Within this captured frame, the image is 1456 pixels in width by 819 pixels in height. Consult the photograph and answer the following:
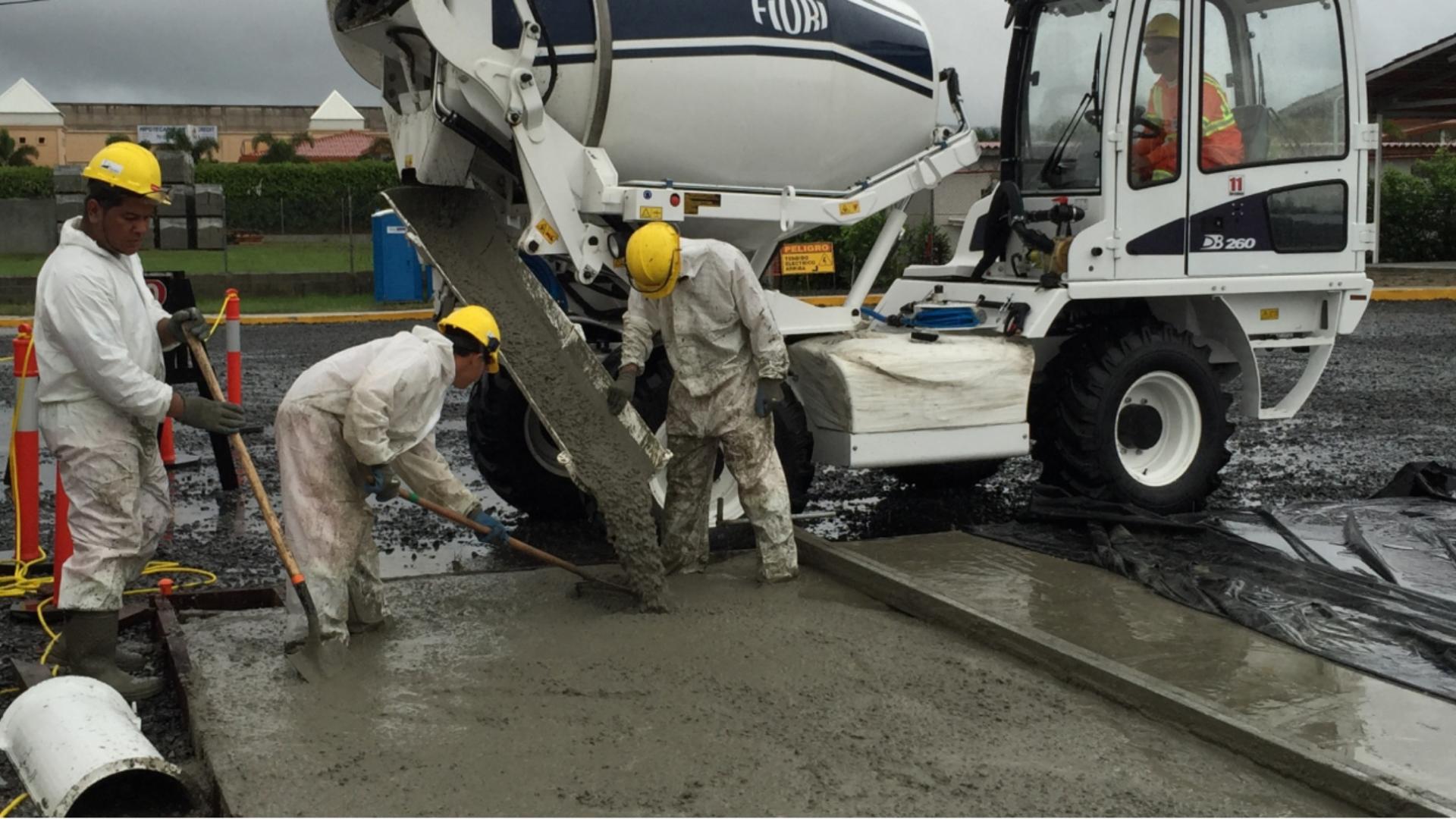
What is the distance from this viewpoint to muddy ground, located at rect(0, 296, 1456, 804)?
729 centimetres

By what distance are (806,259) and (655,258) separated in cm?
203

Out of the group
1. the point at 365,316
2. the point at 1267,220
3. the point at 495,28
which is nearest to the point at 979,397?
the point at 1267,220

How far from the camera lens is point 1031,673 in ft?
17.0

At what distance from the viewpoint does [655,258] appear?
612 centimetres

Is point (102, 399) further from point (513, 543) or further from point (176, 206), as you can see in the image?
point (176, 206)

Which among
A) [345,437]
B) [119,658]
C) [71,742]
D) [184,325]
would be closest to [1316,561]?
[345,437]

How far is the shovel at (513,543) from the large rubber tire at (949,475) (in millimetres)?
3229

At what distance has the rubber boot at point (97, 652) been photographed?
5.09 meters

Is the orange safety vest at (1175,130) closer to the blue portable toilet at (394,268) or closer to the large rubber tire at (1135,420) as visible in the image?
the large rubber tire at (1135,420)

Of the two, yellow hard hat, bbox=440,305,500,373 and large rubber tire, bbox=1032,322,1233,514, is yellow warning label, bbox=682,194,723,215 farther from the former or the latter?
large rubber tire, bbox=1032,322,1233,514

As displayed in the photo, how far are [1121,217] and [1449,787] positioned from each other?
4152mm

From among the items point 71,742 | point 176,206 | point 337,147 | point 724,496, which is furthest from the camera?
point 337,147

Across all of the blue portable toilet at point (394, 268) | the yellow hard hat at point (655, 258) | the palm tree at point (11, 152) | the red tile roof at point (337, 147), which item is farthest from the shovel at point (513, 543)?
the palm tree at point (11, 152)

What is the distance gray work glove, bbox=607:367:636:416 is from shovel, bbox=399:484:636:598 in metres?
0.74
